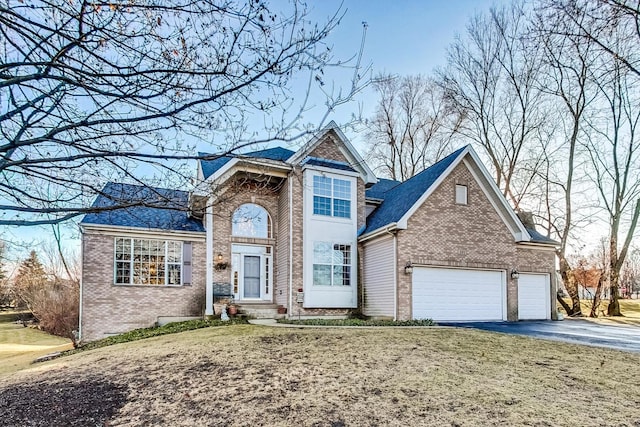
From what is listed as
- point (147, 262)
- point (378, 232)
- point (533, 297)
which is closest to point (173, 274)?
point (147, 262)

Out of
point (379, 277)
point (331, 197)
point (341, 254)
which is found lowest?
point (379, 277)

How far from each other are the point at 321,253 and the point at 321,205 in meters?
1.84

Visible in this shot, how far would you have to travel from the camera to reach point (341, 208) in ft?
52.8

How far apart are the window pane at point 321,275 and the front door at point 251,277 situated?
2.53 m

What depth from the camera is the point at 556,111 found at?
24.8 meters

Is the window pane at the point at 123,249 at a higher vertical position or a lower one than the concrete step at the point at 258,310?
higher

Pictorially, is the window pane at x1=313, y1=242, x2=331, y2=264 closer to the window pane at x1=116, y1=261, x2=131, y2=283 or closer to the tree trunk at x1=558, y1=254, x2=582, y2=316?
the window pane at x1=116, y1=261, x2=131, y2=283

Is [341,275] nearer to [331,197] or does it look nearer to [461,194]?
[331,197]

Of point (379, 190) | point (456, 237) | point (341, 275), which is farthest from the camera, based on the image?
point (379, 190)

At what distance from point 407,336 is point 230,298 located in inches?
299

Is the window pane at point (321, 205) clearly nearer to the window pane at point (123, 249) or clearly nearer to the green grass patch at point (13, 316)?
the window pane at point (123, 249)

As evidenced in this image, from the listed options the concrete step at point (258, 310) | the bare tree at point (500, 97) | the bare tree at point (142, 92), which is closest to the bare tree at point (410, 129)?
the bare tree at point (500, 97)

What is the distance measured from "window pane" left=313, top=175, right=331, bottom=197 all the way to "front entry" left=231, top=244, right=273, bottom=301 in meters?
3.07

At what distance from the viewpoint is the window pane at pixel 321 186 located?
15.7 metres
